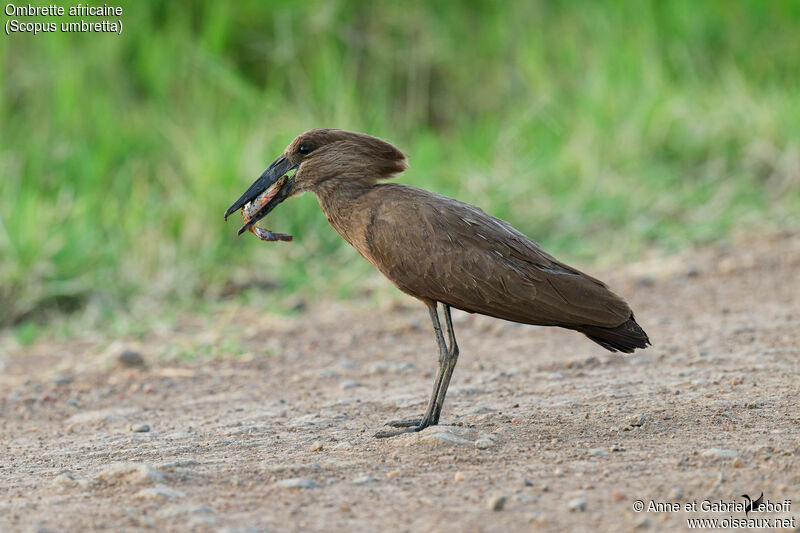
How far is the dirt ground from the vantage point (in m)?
2.93

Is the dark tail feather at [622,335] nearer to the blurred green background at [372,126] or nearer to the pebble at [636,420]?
the pebble at [636,420]

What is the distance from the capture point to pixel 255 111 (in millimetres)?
8586

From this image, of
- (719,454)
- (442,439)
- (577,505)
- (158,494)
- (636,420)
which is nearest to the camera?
(577,505)

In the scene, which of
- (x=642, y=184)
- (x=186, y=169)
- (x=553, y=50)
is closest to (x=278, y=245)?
(x=186, y=169)

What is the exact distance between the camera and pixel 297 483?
10.4 feet

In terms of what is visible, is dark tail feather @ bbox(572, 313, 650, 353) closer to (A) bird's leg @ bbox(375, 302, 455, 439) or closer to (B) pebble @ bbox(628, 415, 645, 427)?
(B) pebble @ bbox(628, 415, 645, 427)

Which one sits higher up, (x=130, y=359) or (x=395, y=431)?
(x=130, y=359)

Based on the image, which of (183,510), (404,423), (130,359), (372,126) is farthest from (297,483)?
(372,126)

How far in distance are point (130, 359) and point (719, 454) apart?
3.29 metres

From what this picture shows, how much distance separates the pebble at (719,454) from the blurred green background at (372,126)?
376 centimetres

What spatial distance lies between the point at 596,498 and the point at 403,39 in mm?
7339

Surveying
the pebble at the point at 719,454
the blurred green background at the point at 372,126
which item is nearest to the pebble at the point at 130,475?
the pebble at the point at 719,454

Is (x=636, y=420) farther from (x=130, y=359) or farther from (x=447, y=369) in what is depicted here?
(x=130, y=359)

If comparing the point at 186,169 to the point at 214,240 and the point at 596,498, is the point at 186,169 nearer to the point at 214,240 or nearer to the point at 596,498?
the point at 214,240
